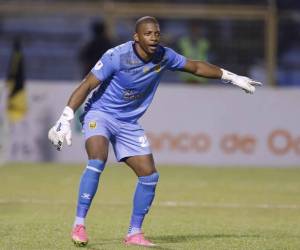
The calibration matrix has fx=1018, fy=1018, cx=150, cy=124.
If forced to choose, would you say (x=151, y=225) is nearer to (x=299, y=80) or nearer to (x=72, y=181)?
(x=72, y=181)

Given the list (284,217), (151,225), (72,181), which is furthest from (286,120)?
(151,225)

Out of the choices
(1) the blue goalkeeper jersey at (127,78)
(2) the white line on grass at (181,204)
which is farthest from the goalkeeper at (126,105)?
(2) the white line on grass at (181,204)

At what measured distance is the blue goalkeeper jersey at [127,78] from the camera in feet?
30.4

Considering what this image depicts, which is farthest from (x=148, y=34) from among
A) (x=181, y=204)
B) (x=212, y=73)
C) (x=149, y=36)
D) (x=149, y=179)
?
(x=181, y=204)

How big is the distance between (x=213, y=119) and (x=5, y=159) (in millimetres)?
Answer: 3750

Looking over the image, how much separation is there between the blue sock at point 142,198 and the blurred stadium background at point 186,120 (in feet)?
2.30

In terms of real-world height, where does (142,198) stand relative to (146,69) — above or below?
below

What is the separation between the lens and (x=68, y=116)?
9031mm

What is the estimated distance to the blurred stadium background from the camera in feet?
40.5

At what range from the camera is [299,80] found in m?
21.4

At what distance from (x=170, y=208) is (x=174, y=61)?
3.40 m

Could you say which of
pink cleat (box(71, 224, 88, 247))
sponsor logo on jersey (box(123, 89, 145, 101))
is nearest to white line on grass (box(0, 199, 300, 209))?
sponsor logo on jersey (box(123, 89, 145, 101))

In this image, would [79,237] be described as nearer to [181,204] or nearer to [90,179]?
[90,179]

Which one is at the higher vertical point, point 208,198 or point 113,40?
point 113,40
